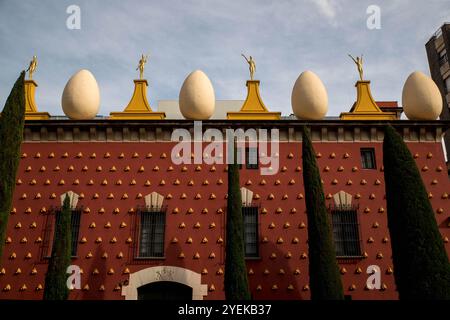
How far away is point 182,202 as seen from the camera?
16.3m

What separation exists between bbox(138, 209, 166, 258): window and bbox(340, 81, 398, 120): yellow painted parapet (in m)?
9.40

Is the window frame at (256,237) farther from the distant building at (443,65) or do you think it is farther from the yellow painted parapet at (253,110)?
the distant building at (443,65)

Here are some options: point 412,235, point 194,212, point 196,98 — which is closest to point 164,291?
point 194,212

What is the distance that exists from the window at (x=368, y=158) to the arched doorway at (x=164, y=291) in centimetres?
924

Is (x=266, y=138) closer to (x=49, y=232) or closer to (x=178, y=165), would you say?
(x=178, y=165)

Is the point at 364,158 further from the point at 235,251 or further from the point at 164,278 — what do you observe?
the point at 164,278

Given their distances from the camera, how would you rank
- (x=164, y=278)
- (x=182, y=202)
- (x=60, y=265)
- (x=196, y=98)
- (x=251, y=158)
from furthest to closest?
(x=196, y=98)
(x=251, y=158)
(x=182, y=202)
(x=164, y=278)
(x=60, y=265)

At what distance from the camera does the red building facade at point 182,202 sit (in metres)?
15.2

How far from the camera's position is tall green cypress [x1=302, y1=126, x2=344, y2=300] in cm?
1325

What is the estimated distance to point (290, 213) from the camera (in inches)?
638

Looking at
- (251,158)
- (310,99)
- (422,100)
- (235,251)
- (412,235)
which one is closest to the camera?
(412,235)

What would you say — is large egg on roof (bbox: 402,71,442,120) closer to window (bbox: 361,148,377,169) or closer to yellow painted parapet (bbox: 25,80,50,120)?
window (bbox: 361,148,377,169)

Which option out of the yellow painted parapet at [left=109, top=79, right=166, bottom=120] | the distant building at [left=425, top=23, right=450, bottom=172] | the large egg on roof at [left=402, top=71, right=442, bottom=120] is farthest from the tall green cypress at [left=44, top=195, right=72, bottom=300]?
the distant building at [left=425, top=23, right=450, bottom=172]

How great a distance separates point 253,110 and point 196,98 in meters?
2.72
